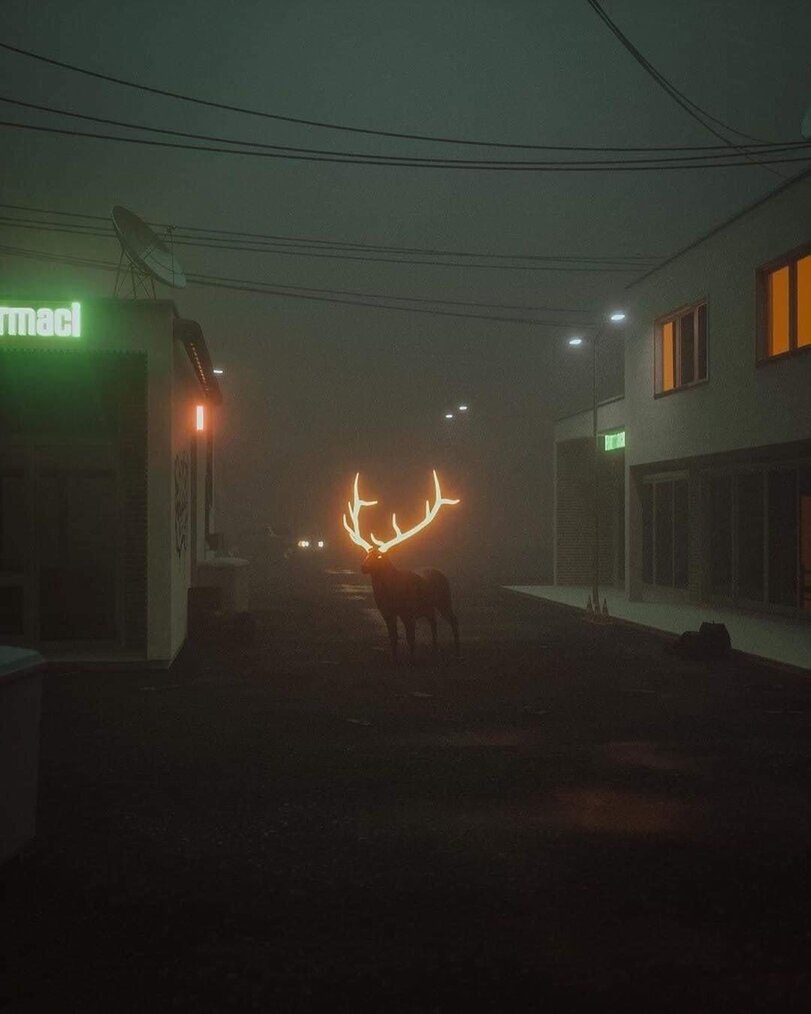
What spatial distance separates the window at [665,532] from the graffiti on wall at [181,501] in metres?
12.8

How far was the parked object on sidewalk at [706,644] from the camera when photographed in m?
16.0

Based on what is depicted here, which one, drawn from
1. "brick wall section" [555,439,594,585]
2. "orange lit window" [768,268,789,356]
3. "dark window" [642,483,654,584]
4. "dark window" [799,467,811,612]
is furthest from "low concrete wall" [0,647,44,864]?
"brick wall section" [555,439,594,585]

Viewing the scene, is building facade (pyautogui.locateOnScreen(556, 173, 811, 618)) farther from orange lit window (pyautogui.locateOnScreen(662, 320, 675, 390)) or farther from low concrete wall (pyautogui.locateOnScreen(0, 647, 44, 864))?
low concrete wall (pyautogui.locateOnScreen(0, 647, 44, 864))

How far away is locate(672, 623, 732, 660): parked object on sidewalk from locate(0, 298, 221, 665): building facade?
7.24m

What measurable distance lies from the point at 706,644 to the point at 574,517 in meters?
18.0

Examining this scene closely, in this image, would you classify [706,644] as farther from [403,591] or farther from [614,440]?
[614,440]

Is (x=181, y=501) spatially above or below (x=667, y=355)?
below

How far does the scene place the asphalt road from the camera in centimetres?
448

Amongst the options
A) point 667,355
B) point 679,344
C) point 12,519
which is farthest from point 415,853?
point 667,355

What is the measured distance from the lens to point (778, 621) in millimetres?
21516

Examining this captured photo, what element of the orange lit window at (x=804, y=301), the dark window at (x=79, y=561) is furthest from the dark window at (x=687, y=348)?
the dark window at (x=79, y=561)

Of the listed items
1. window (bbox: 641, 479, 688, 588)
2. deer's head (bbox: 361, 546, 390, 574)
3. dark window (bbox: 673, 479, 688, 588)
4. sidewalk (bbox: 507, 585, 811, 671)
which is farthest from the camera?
window (bbox: 641, 479, 688, 588)

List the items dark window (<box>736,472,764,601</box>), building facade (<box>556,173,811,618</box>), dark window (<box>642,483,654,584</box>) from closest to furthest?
building facade (<box>556,173,811,618</box>)
dark window (<box>736,472,764,601</box>)
dark window (<box>642,483,654,584</box>)

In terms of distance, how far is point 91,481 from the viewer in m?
15.3
